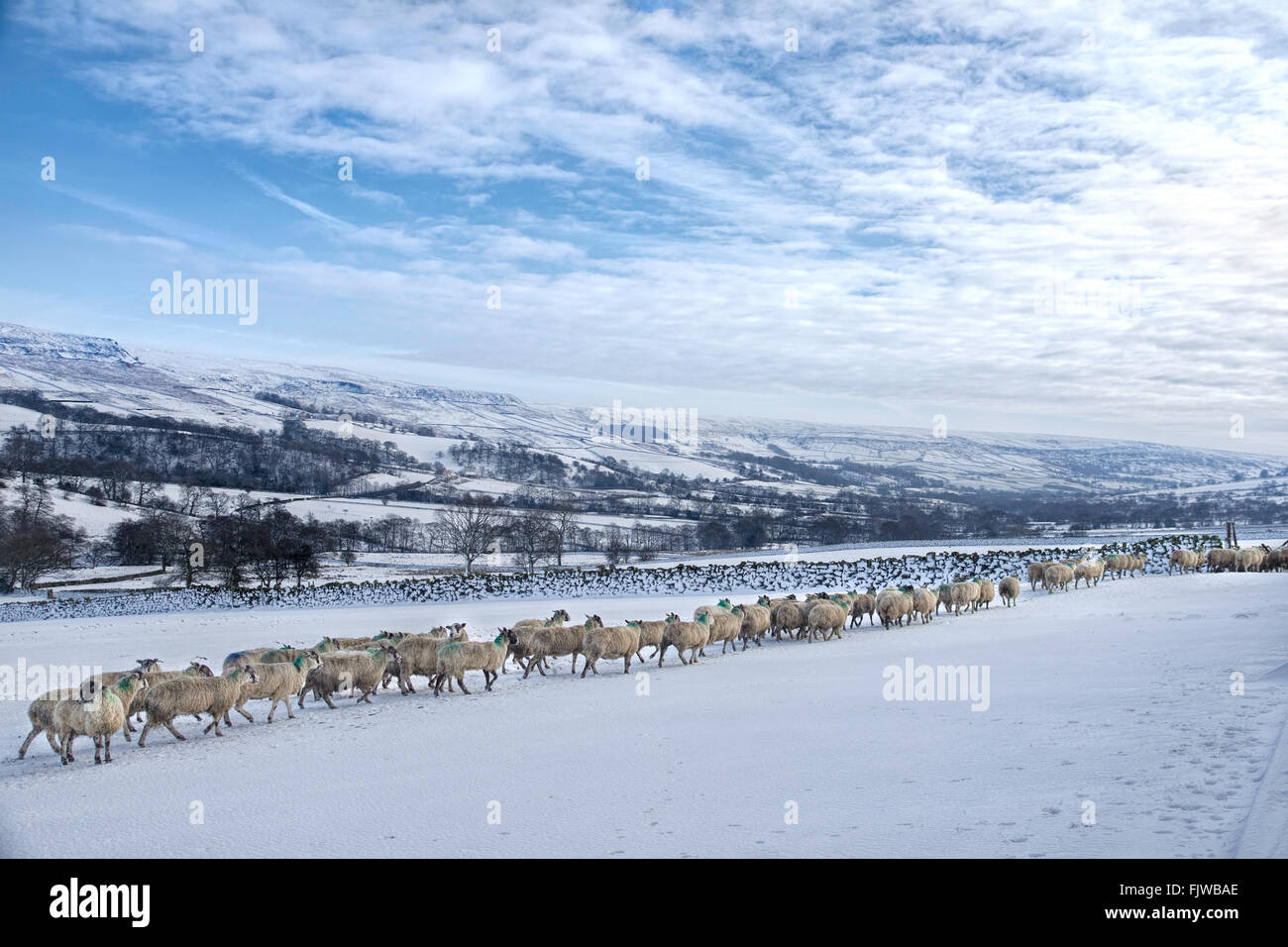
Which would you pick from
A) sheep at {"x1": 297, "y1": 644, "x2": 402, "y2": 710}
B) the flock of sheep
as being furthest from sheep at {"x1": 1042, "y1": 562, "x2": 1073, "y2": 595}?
sheep at {"x1": 297, "y1": 644, "x2": 402, "y2": 710}

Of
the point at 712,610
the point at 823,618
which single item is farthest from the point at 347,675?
the point at 823,618

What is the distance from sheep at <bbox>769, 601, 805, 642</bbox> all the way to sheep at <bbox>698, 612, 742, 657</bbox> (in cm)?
174

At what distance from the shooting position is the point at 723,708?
12.1m

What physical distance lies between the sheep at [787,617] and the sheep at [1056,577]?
14.1 m

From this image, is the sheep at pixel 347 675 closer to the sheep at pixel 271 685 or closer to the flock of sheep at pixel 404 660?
the flock of sheep at pixel 404 660

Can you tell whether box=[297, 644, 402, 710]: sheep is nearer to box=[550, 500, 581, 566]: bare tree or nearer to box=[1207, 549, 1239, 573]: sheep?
box=[1207, 549, 1239, 573]: sheep

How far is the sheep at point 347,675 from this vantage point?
14234 millimetres

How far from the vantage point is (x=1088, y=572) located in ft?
108

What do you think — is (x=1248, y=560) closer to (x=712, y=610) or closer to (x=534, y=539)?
(x=712, y=610)

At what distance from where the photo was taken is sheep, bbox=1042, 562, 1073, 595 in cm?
3102

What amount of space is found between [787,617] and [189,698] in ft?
47.6

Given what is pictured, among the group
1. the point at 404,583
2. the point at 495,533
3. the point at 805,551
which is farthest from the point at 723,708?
the point at 495,533
